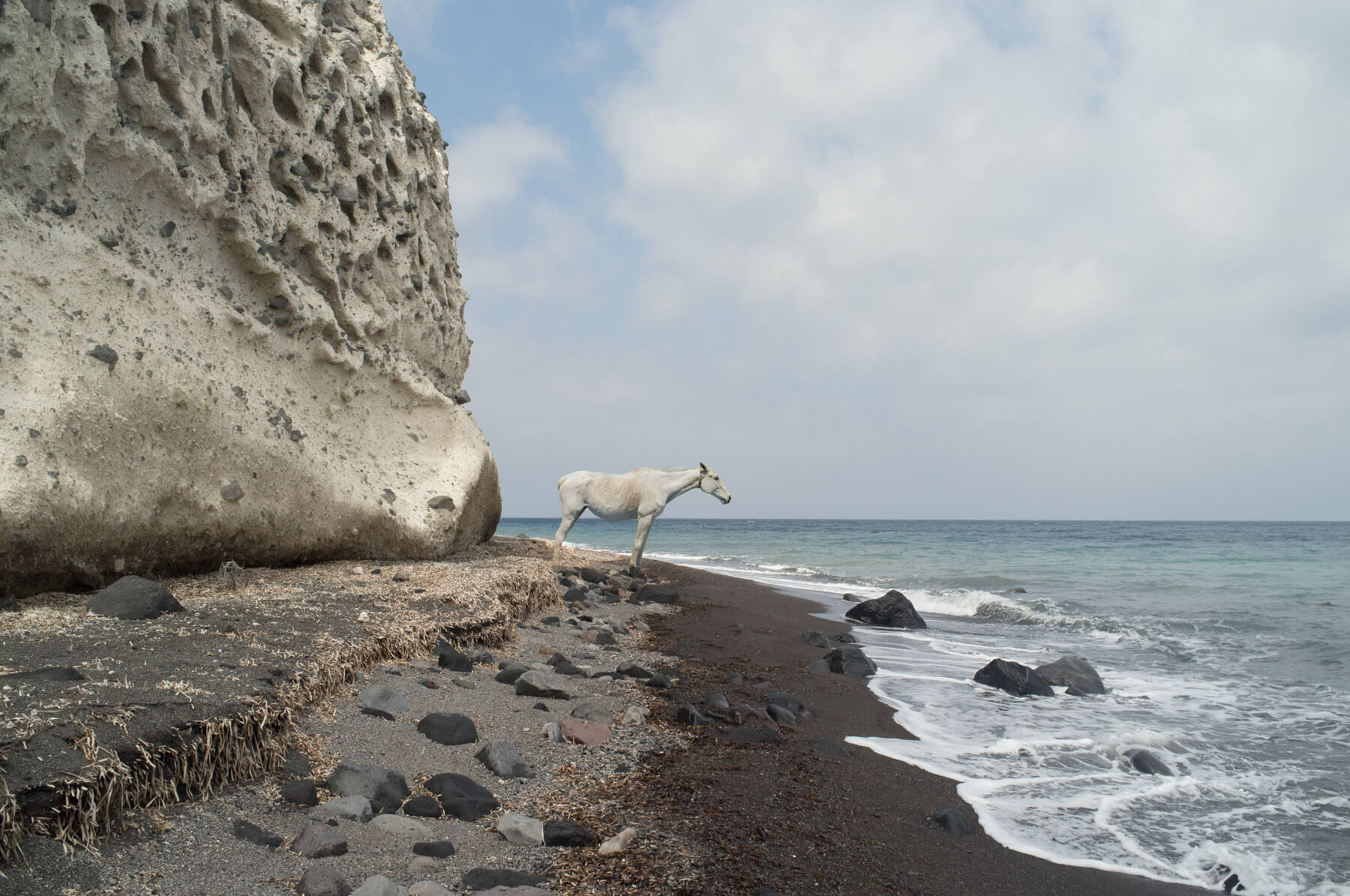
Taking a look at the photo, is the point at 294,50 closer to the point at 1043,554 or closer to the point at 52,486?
the point at 52,486

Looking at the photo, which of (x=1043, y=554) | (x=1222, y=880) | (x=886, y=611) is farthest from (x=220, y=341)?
(x=1043, y=554)

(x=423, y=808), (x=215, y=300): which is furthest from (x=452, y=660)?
(x=215, y=300)

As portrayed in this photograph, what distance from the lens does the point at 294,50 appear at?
27.5ft

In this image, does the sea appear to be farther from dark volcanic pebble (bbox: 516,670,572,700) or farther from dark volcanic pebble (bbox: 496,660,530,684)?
dark volcanic pebble (bbox: 496,660,530,684)

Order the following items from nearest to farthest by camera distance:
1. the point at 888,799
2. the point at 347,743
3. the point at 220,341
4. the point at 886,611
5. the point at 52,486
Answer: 1. the point at 347,743
2. the point at 888,799
3. the point at 52,486
4. the point at 220,341
5. the point at 886,611

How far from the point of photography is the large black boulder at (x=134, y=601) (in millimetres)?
4508

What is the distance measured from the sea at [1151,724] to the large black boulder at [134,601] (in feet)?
16.4

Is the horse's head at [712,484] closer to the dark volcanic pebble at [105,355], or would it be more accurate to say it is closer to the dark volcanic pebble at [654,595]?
the dark volcanic pebble at [654,595]

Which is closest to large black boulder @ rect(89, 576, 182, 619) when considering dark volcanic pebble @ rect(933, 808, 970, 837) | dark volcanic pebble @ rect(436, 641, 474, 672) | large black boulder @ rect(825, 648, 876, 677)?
dark volcanic pebble @ rect(436, 641, 474, 672)

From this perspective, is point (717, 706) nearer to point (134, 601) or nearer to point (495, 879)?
point (495, 879)

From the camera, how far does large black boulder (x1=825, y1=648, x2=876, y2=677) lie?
8.32m

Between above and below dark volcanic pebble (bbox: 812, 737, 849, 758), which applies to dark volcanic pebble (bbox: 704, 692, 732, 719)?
above

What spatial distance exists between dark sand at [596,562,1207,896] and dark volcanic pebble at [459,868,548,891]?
0.68 meters

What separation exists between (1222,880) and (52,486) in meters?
7.65
